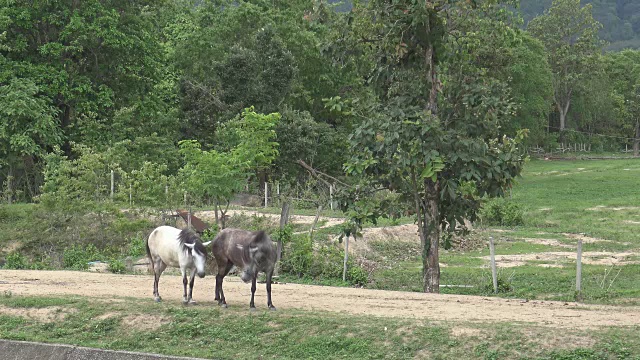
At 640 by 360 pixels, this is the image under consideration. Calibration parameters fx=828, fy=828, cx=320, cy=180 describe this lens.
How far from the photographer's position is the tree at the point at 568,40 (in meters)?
90.5

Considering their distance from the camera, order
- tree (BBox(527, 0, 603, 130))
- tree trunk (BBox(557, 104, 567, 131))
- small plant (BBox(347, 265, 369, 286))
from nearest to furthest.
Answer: small plant (BBox(347, 265, 369, 286)) → tree (BBox(527, 0, 603, 130)) → tree trunk (BBox(557, 104, 567, 131))

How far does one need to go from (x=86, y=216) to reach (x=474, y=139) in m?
14.7

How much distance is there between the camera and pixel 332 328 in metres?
12.4

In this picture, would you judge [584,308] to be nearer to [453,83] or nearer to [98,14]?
[453,83]

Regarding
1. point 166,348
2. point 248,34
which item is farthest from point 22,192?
point 166,348

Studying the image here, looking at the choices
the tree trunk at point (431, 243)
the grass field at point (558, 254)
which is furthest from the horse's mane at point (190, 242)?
the grass field at point (558, 254)

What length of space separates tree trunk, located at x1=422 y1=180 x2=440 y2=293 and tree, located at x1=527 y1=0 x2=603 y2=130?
2904 inches

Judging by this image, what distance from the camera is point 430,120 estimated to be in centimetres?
1797

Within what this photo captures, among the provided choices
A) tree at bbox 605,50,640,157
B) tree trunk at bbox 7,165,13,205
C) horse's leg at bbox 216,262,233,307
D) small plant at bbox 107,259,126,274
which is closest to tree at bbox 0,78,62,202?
tree trunk at bbox 7,165,13,205

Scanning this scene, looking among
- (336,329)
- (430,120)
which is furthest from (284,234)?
(336,329)

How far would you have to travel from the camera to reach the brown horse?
13.9m

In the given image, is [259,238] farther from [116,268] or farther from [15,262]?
[15,262]

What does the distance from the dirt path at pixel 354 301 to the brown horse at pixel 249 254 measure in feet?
2.18

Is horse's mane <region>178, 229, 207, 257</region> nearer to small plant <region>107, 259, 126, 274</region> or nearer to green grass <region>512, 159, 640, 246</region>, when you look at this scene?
small plant <region>107, 259, 126, 274</region>
